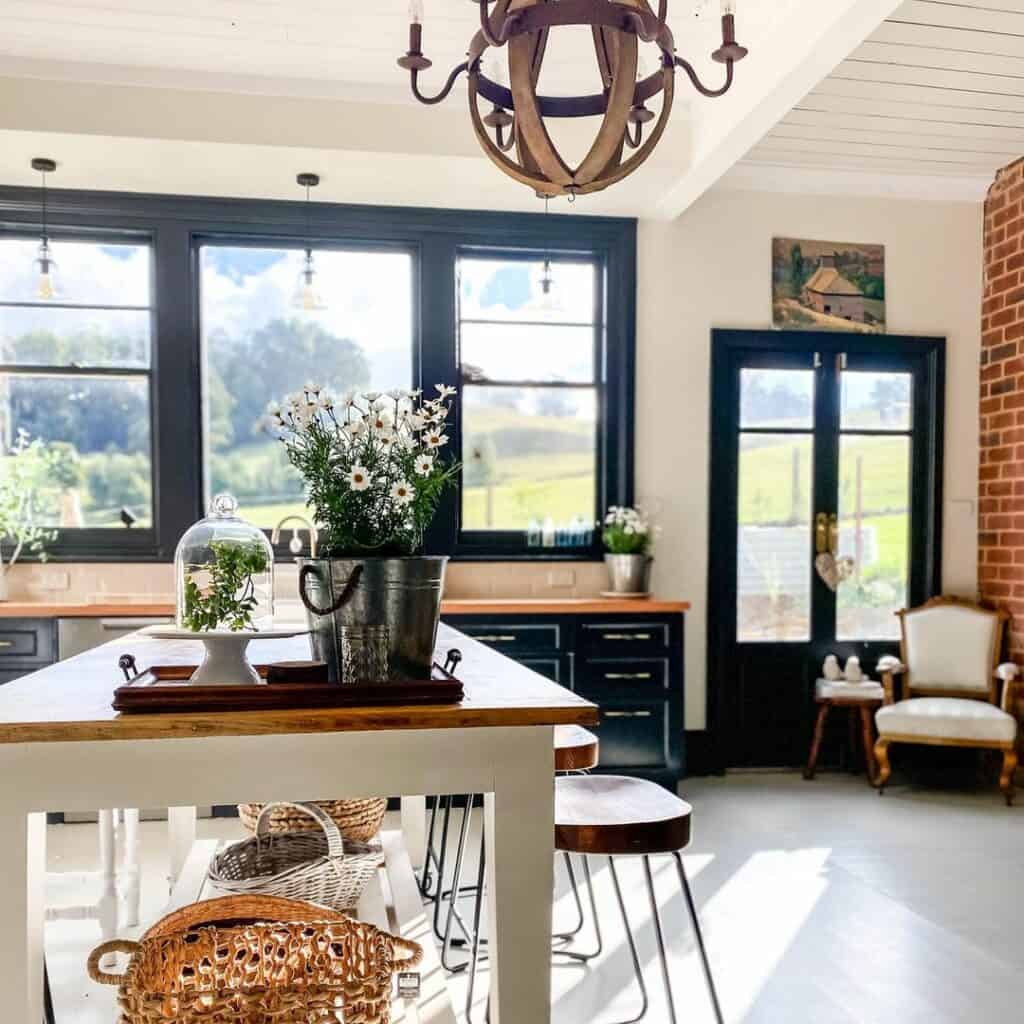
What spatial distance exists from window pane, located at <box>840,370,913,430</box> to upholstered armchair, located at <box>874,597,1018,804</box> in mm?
1009

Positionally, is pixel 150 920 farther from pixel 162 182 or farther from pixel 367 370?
pixel 162 182

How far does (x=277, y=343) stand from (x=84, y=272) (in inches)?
39.6

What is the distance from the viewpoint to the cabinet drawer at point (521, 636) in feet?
14.7

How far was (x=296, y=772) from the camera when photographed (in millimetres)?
1524

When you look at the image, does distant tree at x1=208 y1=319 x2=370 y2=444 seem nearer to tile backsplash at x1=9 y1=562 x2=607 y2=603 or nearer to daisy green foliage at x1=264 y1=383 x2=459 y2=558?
tile backsplash at x1=9 y1=562 x2=607 y2=603

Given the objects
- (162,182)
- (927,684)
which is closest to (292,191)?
(162,182)

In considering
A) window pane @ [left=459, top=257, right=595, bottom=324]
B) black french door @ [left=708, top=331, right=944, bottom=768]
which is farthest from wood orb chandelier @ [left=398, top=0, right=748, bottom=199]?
black french door @ [left=708, top=331, right=944, bottom=768]

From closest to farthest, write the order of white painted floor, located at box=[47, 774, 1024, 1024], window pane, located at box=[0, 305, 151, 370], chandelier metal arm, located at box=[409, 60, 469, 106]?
chandelier metal arm, located at box=[409, 60, 469, 106] → white painted floor, located at box=[47, 774, 1024, 1024] → window pane, located at box=[0, 305, 151, 370]

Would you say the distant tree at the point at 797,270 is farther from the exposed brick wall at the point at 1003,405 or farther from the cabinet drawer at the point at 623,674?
the cabinet drawer at the point at 623,674

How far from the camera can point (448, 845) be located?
3.84m

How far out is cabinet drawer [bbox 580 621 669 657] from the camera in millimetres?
4559

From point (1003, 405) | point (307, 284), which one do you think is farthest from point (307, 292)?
point (1003, 405)

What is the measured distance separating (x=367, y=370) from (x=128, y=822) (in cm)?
283

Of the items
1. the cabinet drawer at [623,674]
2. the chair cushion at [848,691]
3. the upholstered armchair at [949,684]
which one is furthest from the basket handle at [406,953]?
the chair cushion at [848,691]
